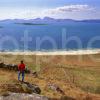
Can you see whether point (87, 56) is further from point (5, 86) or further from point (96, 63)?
point (5, 86)

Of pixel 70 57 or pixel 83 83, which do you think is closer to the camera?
pixel 83 83

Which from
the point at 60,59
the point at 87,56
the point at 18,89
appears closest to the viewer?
the point at 18,89

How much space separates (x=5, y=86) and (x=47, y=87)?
18.5ft

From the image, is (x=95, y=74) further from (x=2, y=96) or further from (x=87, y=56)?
(x=2, y=96)

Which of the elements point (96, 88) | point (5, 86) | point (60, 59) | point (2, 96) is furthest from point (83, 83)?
point (60, 59)

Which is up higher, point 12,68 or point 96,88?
point 12,68

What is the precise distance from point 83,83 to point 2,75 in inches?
427

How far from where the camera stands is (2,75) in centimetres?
2905

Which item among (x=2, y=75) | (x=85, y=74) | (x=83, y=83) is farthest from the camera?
(x=85, y=74)

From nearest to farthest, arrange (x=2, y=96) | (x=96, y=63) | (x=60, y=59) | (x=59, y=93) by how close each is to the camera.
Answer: (x=2, y=96)
(x=59, y=93)
(x=96, y=63)
(x=60, y=59)

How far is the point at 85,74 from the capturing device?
43812mm

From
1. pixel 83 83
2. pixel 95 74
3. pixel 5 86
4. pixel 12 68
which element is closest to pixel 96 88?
pixel 83 83

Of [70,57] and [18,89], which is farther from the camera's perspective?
[70,57]

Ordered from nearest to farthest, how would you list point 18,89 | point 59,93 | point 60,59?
1. point 18,89
2. point 59,93
3. point 60,59
